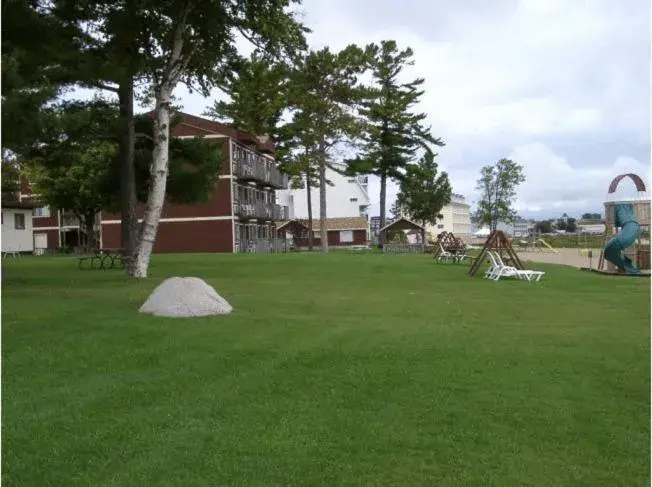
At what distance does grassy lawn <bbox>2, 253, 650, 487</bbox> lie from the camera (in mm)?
4266

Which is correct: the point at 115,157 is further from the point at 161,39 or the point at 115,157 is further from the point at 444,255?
the point at 444,255

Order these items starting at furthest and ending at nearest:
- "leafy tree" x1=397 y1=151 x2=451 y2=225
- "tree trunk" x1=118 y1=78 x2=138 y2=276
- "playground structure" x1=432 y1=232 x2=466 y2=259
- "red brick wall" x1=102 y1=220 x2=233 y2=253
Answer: "leafy tree" x1=397 y1=151 x2=451 y2=225
"red brick wall" x1=102 y1=220 x2=233 y2=253
"playground structure" x1=432 y1=232 x2=466 y2=259
"tree trunk" x1=118 y1=78 x2=138 y2=276

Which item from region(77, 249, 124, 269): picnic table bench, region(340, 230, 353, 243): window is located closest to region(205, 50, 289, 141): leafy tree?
region(77, 249, 124, 269): picnic table bench

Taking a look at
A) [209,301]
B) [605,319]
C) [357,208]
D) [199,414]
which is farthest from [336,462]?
[357,208]

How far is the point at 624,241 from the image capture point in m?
23.2

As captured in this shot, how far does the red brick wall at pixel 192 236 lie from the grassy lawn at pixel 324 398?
38621mm

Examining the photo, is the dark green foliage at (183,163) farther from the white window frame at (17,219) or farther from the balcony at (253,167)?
the white window frame at (17,219)

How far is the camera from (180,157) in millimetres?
25281

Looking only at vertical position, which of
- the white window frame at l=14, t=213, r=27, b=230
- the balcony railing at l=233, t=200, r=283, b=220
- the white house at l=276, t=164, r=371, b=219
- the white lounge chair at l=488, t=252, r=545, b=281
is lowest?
the white lounge chair at l=488, t=252, r=545, b=281

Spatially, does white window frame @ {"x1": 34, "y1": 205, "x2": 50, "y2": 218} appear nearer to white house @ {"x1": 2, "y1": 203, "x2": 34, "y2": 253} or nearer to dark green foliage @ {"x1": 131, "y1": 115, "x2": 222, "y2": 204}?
white house @ {"x1": 2, "y1": 203, "x2": 34, "y2": 253}

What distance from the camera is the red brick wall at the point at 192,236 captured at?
4966cm

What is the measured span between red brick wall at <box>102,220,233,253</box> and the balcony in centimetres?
434

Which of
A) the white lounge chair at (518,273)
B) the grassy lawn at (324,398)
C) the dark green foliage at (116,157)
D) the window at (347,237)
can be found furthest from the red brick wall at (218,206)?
the grassy lawn at (324,398)

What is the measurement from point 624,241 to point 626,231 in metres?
0.49
